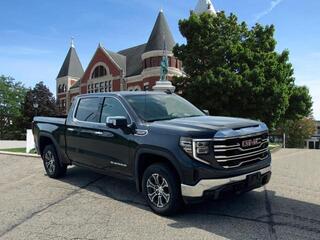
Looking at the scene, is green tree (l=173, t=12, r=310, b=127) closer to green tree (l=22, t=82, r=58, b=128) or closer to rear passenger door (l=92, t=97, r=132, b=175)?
rear passenger door (l=92, t=97, r=132, b=175)

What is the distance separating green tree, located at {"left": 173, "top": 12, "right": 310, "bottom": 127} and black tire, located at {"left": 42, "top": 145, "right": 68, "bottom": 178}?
18119 mm

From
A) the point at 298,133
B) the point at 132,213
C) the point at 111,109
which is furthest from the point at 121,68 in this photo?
the point at 132,213

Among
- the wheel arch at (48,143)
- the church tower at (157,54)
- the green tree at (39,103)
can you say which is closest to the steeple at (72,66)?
the green tree at (39,103)

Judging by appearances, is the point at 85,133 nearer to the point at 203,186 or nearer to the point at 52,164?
the point at 52,164

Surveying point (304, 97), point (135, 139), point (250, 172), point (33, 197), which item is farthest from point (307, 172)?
point (304, 97)

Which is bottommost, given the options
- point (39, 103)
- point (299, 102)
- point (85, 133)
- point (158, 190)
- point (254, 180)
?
point (158, 190)

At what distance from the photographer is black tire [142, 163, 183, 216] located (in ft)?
17.7

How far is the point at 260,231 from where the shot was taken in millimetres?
4895

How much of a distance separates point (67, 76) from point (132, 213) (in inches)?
2938

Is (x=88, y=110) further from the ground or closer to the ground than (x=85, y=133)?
further from the ground

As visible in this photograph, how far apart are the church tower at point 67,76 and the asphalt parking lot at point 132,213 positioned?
7113cm

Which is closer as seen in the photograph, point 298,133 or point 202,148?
point 202,148

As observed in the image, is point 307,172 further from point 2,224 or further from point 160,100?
point 2,224

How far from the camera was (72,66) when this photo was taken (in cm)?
7975
